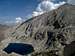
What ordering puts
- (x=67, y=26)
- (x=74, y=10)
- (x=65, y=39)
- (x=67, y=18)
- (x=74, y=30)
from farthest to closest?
(x=74, y=10) < (x=67, y=18) < (x=67, y=26) < (x=74, y=30) < (x=65, y=39)

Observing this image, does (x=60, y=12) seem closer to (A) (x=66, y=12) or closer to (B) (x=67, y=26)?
(A) (x=66, y=12)

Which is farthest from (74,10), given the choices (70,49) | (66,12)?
(70,49)

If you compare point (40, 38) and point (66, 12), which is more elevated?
point (66, 12)

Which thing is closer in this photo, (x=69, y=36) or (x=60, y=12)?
(x=69, y=36)

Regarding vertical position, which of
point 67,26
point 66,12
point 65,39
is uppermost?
point 66,12

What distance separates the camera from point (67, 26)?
161 m

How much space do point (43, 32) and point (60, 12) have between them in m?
28.0

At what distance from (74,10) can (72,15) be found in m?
13.3

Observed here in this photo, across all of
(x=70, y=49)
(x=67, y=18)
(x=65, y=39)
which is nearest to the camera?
(x=70, y=49)

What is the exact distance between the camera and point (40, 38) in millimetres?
194125

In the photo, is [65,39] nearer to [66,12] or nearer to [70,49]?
[66,12]

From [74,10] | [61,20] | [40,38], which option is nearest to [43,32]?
[40,38]

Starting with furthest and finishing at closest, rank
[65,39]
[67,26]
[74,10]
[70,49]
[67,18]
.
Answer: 1. [74,10]
2. [67,18]
3. [67,26]
4. [65,39]
5. [70,49]

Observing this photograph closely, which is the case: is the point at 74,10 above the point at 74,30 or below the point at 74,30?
above
